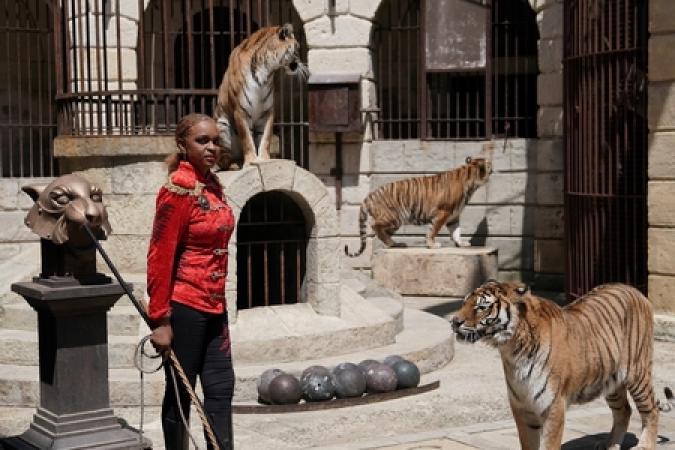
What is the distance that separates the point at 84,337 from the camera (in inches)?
241

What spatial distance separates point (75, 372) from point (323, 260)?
3.88 metres

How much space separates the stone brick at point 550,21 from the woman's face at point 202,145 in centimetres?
1005

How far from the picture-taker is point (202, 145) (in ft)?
17.7

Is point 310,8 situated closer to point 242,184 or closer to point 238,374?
point 242,184

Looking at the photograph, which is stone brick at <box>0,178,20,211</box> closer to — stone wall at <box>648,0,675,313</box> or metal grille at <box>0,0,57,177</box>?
metal grille at <box>0,0,57,177</box>

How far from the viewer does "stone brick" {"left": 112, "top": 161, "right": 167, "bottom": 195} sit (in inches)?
380

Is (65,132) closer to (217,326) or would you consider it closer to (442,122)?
(217,326)

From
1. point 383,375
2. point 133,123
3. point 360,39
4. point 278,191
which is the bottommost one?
point 383,375

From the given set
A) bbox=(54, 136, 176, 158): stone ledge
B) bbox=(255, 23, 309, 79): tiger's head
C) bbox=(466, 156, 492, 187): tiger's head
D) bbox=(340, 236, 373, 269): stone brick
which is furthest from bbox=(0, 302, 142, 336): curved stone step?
bbox=(466, 156, 492, 187): tiger's head

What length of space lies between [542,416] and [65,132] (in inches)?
230

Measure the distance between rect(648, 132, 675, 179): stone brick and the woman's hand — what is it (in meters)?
6.91

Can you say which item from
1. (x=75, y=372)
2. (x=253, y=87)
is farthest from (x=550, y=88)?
(x=75, y=372)

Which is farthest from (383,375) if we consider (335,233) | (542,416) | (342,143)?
(342,143)

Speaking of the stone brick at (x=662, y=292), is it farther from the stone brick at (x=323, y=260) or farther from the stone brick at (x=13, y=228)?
the stone brick at (x=13, y=228)
